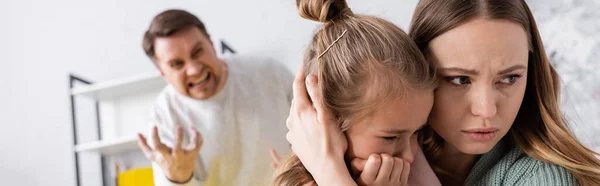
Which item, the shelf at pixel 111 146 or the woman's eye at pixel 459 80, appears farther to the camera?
the shelf at pixel 111 146

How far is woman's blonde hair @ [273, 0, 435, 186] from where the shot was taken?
2.50 feet

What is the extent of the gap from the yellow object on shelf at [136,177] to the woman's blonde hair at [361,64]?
3.38ft

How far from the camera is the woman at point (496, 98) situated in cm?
76

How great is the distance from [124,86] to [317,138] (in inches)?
46.1

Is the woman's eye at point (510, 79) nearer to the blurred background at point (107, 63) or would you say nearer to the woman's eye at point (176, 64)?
the blurred background at point (107, 63)

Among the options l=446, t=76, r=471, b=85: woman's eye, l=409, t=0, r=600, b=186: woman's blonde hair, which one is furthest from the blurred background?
l=446, t=76, r=471, b=85: woman's eye

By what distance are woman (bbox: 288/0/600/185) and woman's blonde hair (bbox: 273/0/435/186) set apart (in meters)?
0.04

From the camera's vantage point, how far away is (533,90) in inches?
34.1

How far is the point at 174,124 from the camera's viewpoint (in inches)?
63.1

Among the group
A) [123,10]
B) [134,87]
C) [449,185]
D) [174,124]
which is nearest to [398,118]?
[449,185]

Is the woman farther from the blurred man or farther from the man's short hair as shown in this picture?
the man's short hair

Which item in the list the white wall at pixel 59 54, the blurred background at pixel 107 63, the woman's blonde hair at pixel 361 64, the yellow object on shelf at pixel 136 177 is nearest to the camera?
the woman's blonde hair at pixel 361 64

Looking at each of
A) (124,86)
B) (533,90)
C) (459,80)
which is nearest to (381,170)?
(459,80)

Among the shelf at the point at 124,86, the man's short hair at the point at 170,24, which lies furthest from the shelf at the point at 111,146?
the man's short hair at the point at 170,24
